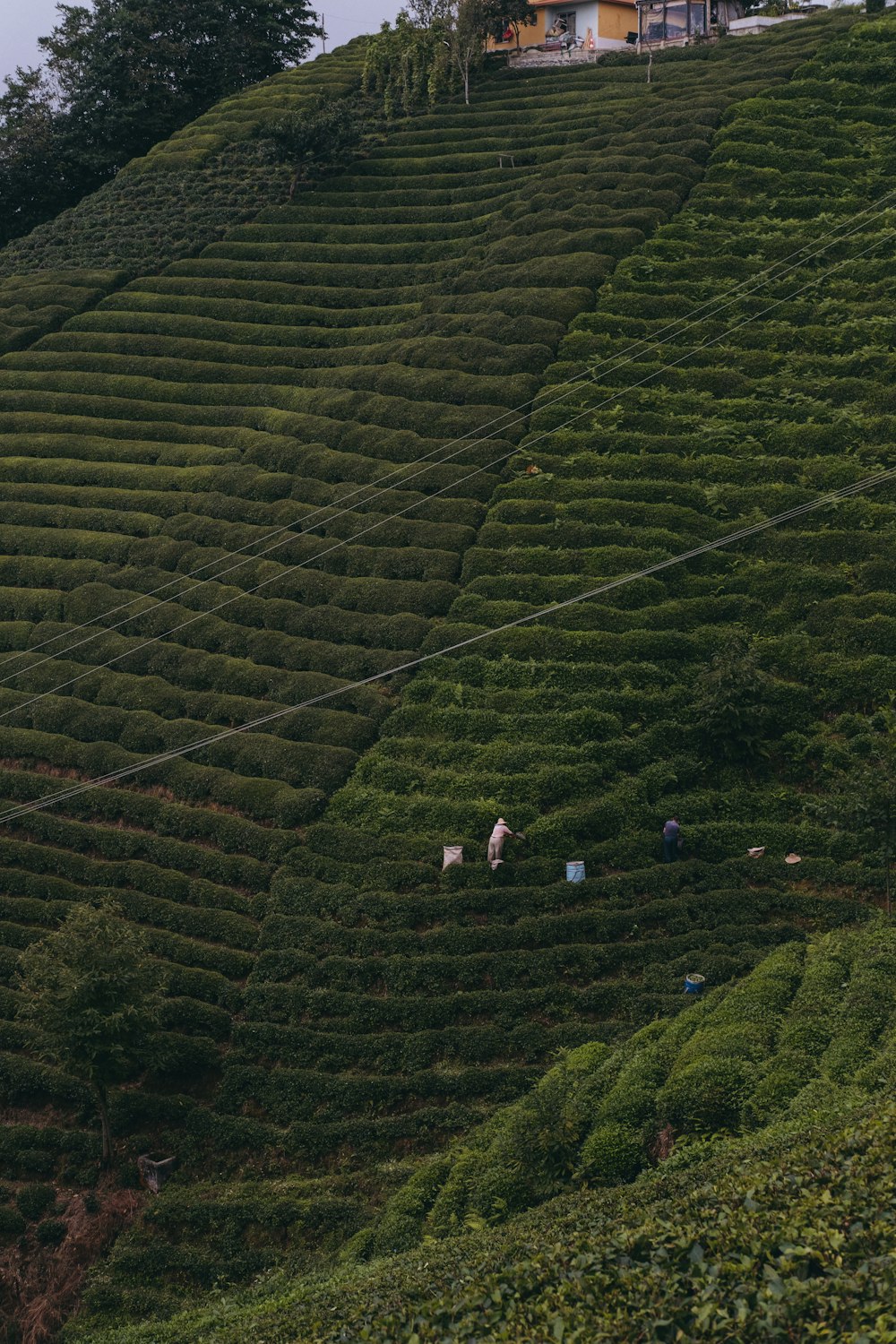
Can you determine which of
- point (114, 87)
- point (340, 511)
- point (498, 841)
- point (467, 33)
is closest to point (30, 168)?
point (114, 87)

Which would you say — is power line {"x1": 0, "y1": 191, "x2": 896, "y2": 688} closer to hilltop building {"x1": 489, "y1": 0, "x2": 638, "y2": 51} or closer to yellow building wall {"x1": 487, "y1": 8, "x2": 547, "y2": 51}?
hilltop building {"x1": 489, "y1": 0, "x2": 638, "y2": 51}

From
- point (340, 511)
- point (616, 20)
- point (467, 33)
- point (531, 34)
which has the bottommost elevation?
point (340, 511)

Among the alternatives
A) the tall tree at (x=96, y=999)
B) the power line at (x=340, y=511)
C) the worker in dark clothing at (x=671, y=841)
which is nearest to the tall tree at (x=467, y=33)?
the power line at (x=340, y=511)

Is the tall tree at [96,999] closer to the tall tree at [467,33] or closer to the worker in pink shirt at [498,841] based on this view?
the worker in pink shirt at [498,841]

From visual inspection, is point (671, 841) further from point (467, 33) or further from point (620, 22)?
point (620, 22)

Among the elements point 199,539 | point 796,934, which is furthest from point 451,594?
point 796,934
